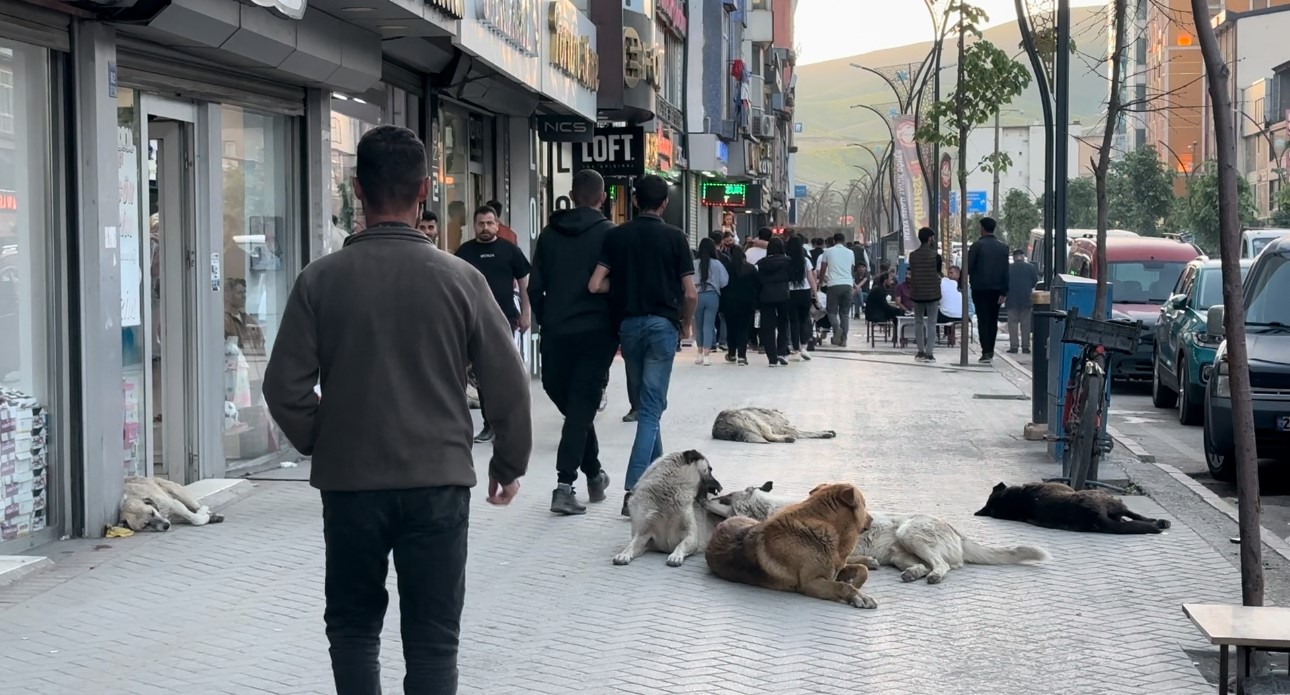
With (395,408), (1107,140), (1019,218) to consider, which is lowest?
(395,408)

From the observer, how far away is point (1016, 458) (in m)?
13.3

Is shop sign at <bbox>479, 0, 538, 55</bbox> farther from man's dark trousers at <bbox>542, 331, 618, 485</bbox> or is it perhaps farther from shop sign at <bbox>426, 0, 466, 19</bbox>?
man's dark trousers at <bbox>542, 331, 618, 485</bbox>

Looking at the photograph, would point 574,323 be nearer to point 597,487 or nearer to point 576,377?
point 576,377

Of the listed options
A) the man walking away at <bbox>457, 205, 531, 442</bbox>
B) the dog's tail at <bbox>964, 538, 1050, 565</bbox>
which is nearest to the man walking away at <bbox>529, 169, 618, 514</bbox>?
the dog's tail at <bbox>964, 538, 1050, 565</bbox>

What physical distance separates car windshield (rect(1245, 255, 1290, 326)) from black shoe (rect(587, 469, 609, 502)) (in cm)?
573

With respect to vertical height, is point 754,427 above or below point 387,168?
below

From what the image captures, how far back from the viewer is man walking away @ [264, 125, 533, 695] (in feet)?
14.4

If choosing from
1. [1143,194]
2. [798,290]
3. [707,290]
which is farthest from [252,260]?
[1143,194]

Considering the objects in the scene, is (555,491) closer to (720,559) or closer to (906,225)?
(720,559)

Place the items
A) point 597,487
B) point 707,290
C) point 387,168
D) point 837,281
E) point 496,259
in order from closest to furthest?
point 387,168, point 597,487, point 496,259, point 707,290, point 837,281

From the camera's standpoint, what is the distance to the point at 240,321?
1187 cm

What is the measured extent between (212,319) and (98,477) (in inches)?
87.0

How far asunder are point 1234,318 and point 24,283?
5.93 meters

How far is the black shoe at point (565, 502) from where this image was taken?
9.88 metres
